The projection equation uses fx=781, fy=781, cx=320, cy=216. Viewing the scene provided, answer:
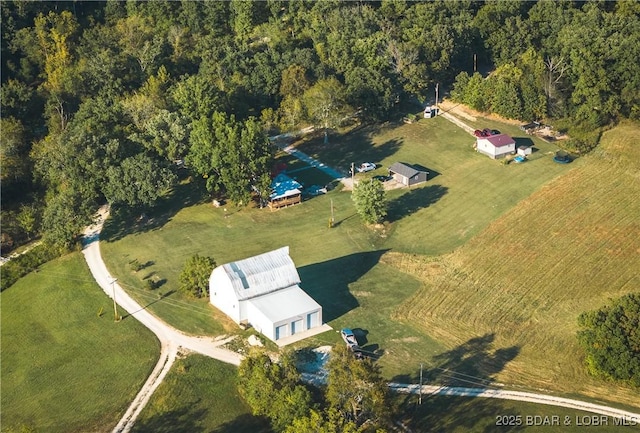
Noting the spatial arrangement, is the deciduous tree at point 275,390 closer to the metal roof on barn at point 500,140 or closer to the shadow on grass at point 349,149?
the shadow on grass at point 349,149

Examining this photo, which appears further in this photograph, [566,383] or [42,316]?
[42,316]

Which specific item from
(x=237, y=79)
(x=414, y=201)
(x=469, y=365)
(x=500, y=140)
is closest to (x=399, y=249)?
(x=414, y=201)

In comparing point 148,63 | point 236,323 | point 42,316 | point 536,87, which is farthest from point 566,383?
point 148,63

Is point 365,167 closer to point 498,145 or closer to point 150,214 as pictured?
point 498,145

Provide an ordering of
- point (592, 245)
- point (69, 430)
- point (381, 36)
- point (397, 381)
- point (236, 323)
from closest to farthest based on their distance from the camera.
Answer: point (69, 430)
point (397, 381)
point (236, 323)
point (592, 245)
point (381, 36)

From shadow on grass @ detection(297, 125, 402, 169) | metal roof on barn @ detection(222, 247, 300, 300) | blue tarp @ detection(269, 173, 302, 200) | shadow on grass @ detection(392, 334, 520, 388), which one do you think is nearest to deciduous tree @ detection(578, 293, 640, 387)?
shadow on grass @ detection(392, 334, 520, 388)

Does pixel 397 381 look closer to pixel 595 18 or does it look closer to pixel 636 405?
pixel 636 405
